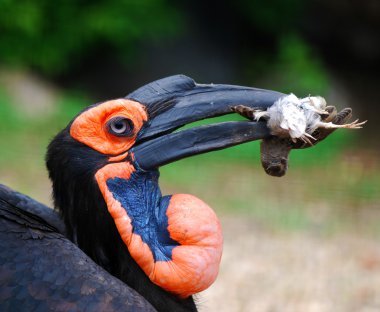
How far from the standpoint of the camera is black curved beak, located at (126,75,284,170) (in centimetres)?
228

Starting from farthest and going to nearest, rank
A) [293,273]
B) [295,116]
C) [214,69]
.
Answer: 1. [214,69]
2. [293,273]
3. [295,116]

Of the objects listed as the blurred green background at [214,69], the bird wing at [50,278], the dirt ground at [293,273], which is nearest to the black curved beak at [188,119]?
the bird wing at [50,278]

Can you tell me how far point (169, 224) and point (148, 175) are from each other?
177 mm

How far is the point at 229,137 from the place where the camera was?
7.50 feet

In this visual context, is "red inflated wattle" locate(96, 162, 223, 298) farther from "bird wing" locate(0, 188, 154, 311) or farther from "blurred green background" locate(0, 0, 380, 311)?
"blurred green background" locate(0, 0, 380, 311)

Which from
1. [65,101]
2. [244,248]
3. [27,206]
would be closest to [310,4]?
[65,101]

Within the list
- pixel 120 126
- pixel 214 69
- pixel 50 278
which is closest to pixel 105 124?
pixel 120 126

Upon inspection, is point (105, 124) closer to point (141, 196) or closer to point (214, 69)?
point (141, 196)

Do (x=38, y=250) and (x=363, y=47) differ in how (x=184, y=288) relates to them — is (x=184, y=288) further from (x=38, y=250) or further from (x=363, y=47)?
(x=363, y=47)

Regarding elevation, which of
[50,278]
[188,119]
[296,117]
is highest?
[296,117]

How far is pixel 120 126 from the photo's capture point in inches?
92.9

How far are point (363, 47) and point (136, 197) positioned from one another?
6.72 meters

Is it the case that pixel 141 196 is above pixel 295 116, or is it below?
below

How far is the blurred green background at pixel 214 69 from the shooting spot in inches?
242
